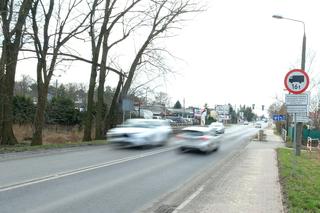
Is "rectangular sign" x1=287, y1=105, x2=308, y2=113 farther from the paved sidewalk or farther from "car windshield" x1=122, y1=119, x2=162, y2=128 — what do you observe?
"car windshield" x1=122, y1=119, x2=162, y2=128

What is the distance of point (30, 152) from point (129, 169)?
6.06m

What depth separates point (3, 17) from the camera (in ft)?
84.7

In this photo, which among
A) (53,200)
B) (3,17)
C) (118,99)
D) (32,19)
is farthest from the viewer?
(118,99)

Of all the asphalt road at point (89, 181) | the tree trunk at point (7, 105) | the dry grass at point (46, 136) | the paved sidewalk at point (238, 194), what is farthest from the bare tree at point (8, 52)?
the paved sidewalk at point (238, 194)

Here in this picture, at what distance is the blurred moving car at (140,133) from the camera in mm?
22500

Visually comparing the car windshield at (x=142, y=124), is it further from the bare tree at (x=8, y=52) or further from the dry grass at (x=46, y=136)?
the dry grass at (x=46, y=136)

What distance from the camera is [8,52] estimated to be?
27.0 metres

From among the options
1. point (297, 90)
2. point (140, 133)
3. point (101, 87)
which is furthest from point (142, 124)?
point (101, 87)

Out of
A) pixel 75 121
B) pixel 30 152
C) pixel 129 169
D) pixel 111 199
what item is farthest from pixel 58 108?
pixel 111 199

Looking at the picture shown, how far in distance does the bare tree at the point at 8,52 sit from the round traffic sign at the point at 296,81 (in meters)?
17.3

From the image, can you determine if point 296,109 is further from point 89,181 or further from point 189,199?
point 89,181

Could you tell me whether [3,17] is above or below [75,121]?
above

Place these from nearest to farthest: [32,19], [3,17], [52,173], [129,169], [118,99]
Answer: [52,173] < [129,169] < [3,17] < [32,19] < [118,99]

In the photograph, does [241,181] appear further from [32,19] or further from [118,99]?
[118,99]
